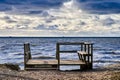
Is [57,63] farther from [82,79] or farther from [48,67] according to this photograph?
[82,79]

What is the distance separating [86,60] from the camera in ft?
77.1

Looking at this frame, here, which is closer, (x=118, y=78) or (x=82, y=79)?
(x=118, y=78)

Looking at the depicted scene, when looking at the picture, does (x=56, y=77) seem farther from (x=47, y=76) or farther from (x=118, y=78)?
(x=118, y=78)

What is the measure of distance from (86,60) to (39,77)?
5969 mm

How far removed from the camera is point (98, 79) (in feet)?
57.5

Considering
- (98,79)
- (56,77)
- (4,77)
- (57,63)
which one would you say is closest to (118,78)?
(98,79)

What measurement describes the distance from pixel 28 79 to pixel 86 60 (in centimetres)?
726

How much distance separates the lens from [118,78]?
651 inches

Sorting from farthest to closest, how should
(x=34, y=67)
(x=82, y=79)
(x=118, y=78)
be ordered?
(x=34, y=67) → (x=82, y=79) → (x=118, y=78)

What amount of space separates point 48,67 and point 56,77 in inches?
178

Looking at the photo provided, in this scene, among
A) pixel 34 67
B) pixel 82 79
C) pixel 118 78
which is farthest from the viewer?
pixel 34 67

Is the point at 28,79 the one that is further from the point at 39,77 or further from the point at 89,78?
the point at 89,78

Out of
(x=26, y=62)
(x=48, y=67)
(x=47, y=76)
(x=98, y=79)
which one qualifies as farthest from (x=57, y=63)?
Answer: (x=98, y=79)

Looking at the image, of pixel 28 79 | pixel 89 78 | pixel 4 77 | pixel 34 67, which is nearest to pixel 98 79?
pixel 89 78
